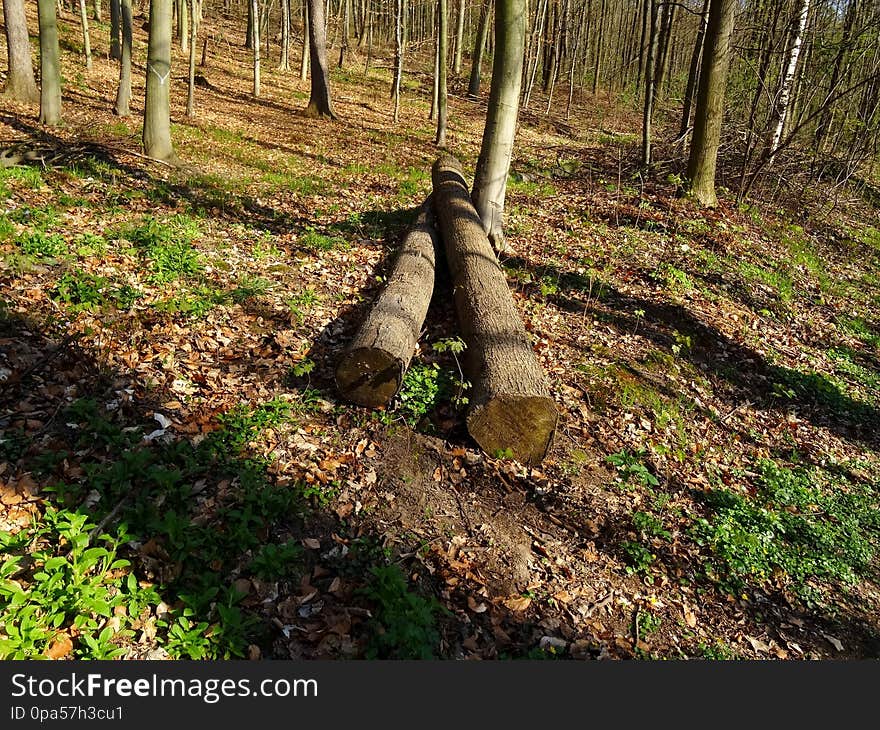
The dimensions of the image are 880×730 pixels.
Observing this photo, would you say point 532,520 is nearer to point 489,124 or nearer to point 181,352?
point 181,352

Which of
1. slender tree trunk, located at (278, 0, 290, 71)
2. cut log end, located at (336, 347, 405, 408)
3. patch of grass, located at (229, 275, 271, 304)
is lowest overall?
cut log end, located at (336, 347, 405, 408)

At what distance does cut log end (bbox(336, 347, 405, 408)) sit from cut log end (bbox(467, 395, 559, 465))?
793 millimetres

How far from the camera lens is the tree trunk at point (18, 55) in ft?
36.8

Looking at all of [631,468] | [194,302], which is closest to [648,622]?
[631,468]

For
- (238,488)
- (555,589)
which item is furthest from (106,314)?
(555,589)

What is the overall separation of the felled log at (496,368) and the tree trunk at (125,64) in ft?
34.9

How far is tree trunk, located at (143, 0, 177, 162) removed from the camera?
9.36m

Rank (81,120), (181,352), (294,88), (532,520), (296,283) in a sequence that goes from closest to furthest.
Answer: (532,520)
(181,352)
(296,283)
(81,120)
(294,88)

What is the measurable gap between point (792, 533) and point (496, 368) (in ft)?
9.93

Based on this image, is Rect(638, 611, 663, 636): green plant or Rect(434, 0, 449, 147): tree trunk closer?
Rect(638, 611, 663, 636): green plant

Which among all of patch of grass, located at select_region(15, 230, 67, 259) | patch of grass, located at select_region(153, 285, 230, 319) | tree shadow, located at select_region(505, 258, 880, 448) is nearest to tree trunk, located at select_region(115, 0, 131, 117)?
patch of grass, located at select_region(15, 230, 67, 259)

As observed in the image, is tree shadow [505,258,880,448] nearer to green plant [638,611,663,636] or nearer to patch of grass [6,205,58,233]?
green plant [638,611,663,636]

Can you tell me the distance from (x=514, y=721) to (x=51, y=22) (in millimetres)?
13443

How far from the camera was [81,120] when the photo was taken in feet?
40.9
